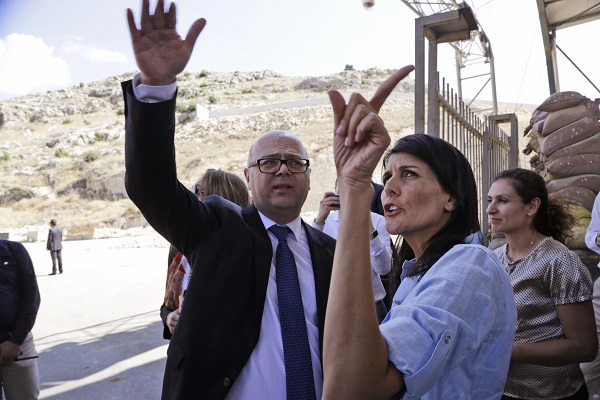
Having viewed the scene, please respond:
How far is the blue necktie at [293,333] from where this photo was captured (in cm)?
184

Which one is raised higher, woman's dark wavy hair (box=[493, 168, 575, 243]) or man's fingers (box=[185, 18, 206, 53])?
man's fingers (box=[185, 18, 206, 53])

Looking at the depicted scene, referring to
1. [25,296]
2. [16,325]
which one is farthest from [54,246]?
[16,325]

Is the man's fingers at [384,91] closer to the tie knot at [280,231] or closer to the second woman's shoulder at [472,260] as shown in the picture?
the second woman's shoulder at [472,260]

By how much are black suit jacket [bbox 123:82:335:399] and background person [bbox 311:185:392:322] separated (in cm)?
66

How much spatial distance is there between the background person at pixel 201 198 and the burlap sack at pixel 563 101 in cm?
354

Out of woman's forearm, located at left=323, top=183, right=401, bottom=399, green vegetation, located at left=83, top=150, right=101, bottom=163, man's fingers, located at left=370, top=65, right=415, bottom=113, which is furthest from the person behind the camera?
green vegetation, located at left=83, top=150, right=101, bottom=163

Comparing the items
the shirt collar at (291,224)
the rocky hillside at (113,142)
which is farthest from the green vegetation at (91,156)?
the shirt collar at (291,224)

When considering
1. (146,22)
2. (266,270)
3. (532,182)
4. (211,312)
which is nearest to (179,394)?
(211,312)

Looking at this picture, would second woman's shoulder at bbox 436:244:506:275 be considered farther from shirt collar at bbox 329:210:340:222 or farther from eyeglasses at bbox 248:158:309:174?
shirt collar at bbox 329:210:340:222

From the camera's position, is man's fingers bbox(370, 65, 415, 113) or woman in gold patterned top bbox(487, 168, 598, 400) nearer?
man's fingers bbox(370, 65, 415, 113)

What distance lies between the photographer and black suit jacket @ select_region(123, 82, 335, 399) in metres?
1.65

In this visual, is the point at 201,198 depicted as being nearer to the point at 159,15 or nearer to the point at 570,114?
the point at 159,15

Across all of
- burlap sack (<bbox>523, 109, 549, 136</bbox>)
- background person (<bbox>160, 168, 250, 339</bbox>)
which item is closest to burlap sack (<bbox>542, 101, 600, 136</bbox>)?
burlap sack (<bbox>523, 109, 549, 136</bbox>)

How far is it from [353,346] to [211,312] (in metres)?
1.00
